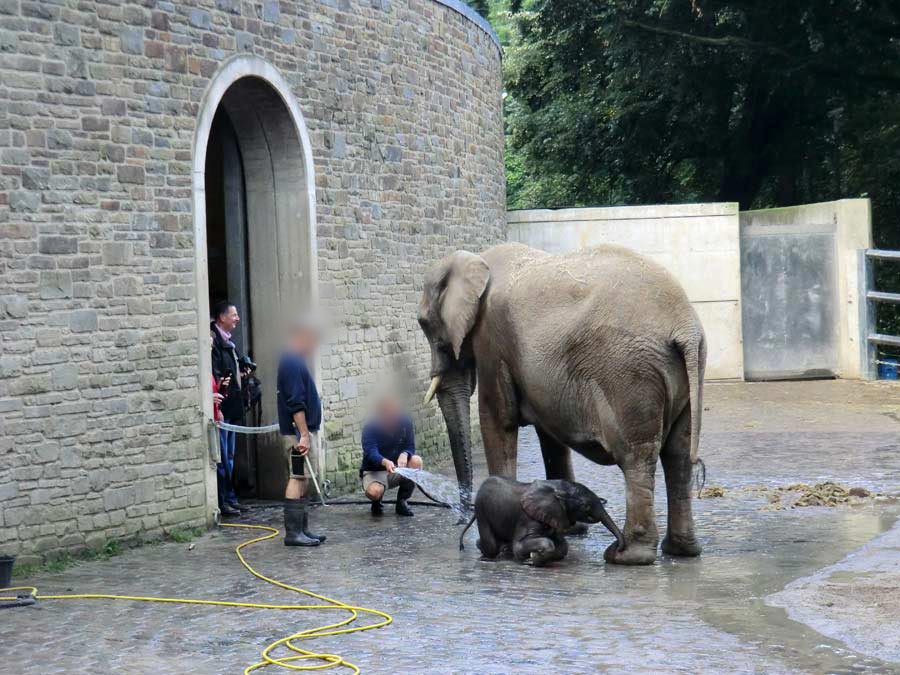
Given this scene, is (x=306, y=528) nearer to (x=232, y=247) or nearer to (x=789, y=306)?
(x=232, y=247)

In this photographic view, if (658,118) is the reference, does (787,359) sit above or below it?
below

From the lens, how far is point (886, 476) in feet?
42.8

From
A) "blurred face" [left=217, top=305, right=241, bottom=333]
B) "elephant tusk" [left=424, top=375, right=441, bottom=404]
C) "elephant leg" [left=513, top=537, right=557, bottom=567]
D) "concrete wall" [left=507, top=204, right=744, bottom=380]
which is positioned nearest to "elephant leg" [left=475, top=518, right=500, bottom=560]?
"elephant leg" [left=513, top=537, right=557, bottom=567]

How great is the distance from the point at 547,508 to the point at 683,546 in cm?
100

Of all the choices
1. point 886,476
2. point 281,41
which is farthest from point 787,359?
point 281,41

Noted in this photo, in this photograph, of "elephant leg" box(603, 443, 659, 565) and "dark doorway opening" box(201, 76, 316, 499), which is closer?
"elephant leg" box(603, 443, 659, 565)

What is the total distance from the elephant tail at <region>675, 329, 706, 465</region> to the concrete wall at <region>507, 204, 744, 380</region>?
12940 mm

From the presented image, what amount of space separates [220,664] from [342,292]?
704 cm

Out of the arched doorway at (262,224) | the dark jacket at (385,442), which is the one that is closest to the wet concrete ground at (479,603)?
the dark jacket at (385,442)

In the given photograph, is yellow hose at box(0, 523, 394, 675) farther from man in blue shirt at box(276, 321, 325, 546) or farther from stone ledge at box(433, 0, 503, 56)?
stone ledge at box(433, 0, 503, 56)

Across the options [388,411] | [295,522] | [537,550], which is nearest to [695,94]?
[388,411]

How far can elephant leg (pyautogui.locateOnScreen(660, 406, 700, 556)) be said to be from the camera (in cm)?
963

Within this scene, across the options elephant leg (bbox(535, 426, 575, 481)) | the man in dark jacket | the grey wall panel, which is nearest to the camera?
elephant leg (bbox(535, 426, 575, 481))

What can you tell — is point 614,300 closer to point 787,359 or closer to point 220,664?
point 220,664
